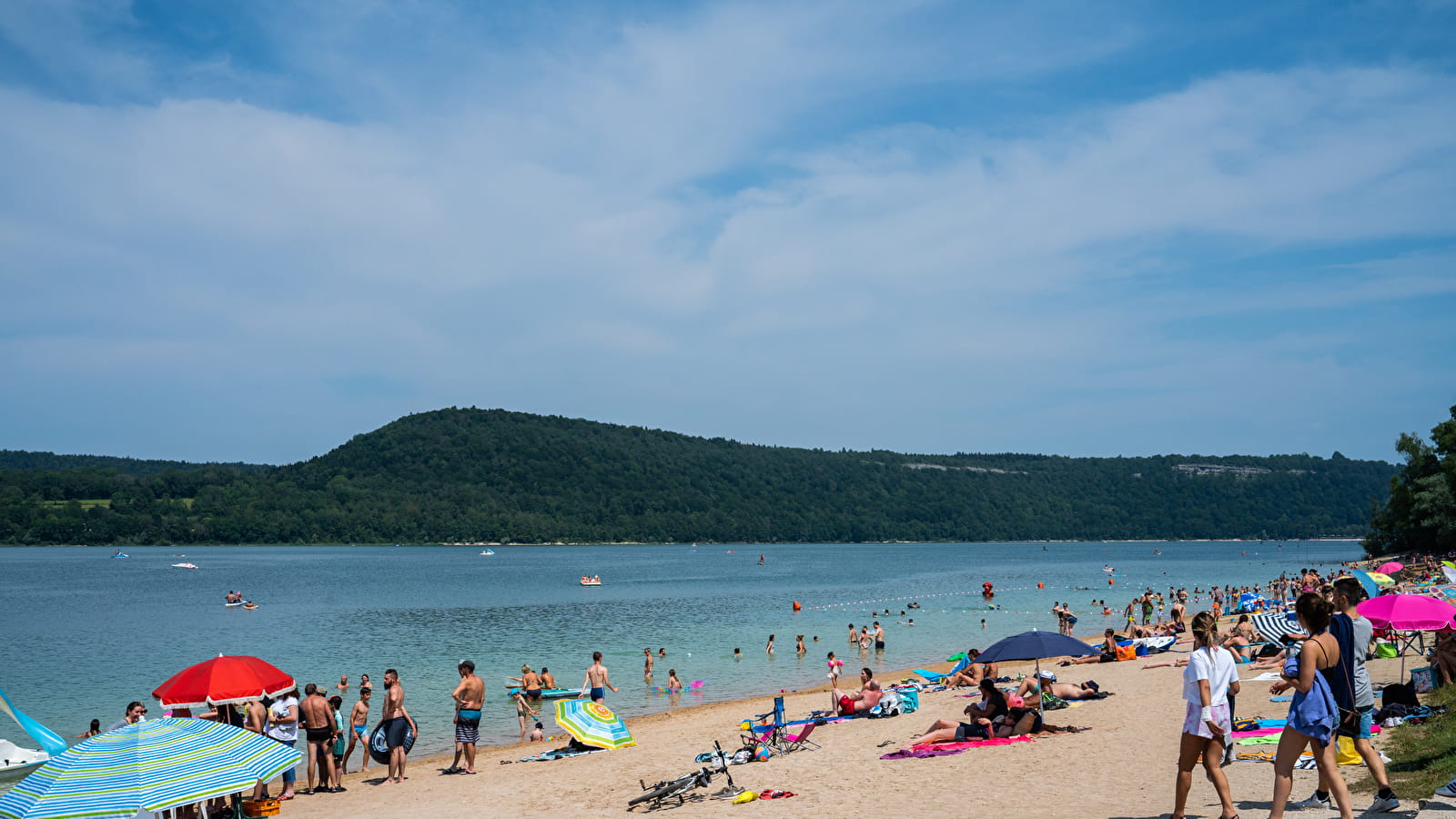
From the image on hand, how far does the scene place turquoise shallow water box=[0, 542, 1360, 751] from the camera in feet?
86.7

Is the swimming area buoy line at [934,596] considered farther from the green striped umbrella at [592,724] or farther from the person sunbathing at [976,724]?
the person sunbathing at [976,724]

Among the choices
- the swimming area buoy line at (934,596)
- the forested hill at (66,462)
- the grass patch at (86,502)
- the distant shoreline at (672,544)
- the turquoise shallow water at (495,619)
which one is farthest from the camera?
the forested hill at (66,462)

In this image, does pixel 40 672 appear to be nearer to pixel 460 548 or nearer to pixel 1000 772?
pixel 1000 772

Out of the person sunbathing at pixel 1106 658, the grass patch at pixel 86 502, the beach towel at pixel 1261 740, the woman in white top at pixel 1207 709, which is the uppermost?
the grass patch at pixel 86 502

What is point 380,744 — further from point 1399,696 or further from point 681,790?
point 1399,696

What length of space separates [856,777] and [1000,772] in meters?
1.57

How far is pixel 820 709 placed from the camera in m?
18.7

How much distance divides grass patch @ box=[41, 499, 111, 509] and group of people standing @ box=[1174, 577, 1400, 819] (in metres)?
152

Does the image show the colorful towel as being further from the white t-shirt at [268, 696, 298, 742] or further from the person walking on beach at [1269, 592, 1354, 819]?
the white t-shirt at [268, 696, 298, 742]

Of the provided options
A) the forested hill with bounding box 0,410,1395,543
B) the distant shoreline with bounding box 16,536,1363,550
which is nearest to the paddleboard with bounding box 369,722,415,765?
the forested hill with bounding box 0,410,1395,543

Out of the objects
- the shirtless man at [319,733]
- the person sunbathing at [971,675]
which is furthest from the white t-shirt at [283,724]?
the person sunbathing at [971,675]

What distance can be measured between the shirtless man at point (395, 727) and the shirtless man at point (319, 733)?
26.0 inches

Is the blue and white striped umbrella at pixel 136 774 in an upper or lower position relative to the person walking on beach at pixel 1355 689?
lower

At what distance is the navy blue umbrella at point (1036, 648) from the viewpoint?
13070 mm
